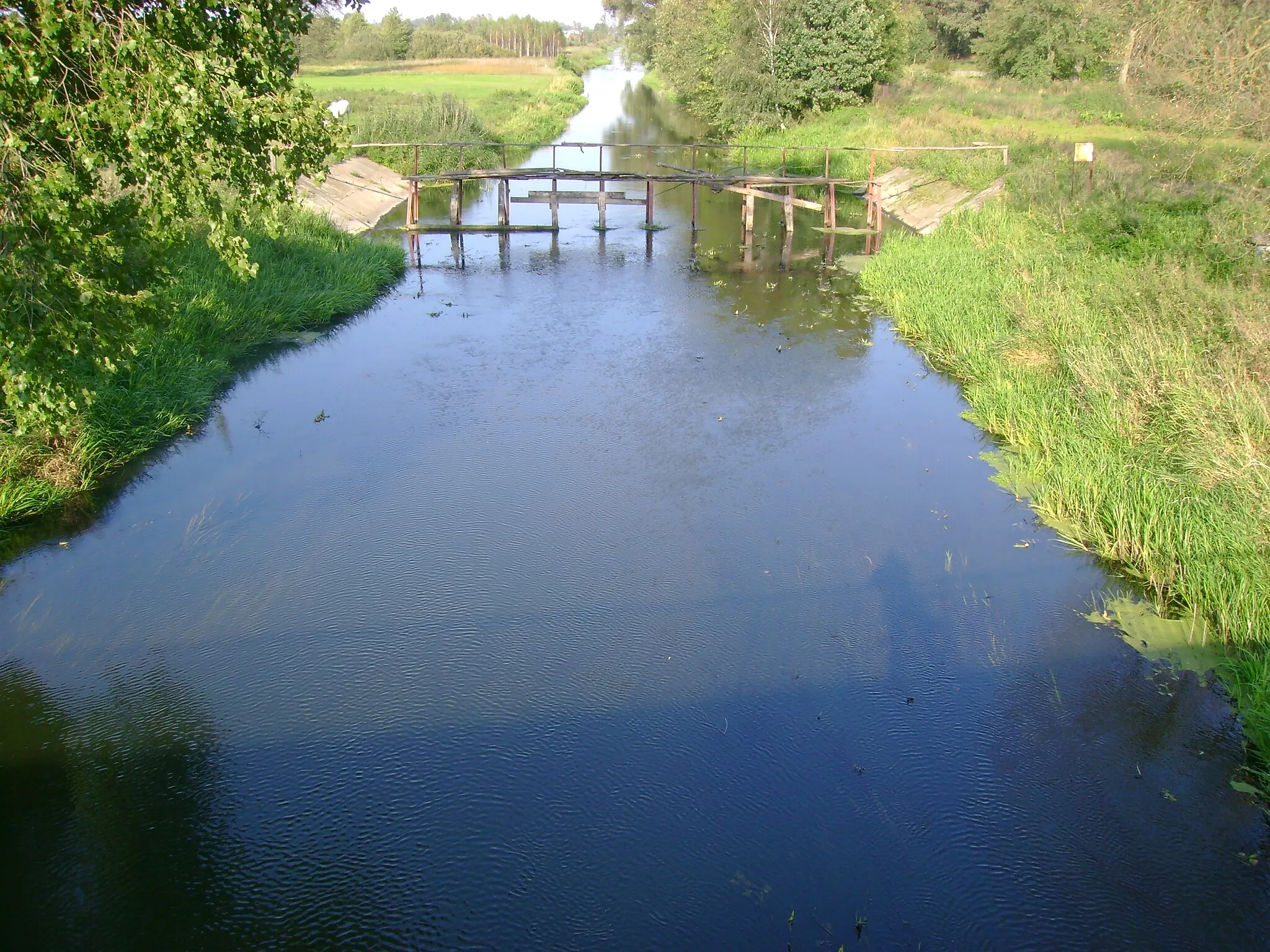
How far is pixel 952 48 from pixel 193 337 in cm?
5319

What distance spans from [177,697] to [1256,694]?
257 inches

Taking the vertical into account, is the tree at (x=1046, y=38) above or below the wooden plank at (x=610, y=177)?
above

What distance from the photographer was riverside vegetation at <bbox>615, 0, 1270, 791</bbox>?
7.06 m

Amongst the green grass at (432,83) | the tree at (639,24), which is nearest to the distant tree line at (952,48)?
the green grass at (432,83)

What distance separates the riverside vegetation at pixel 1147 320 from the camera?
23.2 ft

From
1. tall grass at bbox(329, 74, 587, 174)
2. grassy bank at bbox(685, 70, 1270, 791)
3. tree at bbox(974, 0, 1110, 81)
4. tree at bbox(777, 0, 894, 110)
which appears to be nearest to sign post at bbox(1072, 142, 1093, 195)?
grassy bank at bbox(685, 70, 1270, 791)

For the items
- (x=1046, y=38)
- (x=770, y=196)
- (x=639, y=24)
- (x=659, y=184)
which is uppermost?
(x=639, y=24)

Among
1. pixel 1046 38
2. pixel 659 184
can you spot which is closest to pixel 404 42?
pixel 1046 38

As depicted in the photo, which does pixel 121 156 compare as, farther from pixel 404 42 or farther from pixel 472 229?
pixel 404 42

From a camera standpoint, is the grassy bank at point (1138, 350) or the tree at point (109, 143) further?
the grassy bank at point (1138, 350)

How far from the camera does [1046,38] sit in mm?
39688

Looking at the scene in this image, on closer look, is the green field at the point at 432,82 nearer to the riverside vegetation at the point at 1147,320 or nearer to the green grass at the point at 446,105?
the green grass at the point at 446,105

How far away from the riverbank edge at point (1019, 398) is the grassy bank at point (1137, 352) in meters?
0.02

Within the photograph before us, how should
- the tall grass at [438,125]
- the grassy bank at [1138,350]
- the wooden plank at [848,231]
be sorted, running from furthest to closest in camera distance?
the tall grass at [438,125] → the wooden plank at [848,231] → the grassy bank at [1138,350]
